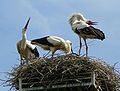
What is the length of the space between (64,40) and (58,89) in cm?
307

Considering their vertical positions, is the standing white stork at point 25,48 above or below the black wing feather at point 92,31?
above

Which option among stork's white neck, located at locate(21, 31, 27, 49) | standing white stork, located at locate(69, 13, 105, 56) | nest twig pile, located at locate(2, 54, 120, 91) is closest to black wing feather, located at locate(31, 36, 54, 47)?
stork's white neck, located at locate(21, 31, 27, 49)

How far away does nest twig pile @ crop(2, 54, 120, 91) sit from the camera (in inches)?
350

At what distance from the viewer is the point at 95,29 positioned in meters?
11.3

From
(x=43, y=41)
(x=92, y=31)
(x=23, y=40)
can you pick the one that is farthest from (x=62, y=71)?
(x=23, y=40)

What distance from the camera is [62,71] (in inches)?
354

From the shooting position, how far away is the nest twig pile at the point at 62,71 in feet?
29.2

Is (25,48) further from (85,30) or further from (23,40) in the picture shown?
(85,30)

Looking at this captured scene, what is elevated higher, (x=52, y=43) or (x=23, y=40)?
(x=23, y=40)

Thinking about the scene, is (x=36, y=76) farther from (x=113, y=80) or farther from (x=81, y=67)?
(x=113, y=80)

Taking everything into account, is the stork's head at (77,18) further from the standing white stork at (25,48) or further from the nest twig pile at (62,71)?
the nest twig pile at (62,71)

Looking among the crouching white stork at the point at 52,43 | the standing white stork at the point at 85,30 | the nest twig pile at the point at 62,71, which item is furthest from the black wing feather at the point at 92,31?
the nest twig pile at the point at 62,71

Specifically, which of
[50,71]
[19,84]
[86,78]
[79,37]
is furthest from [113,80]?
[79,37]

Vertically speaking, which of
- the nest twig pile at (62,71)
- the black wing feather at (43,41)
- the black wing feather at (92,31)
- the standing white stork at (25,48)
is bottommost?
the nest twig pile at (62,71)
